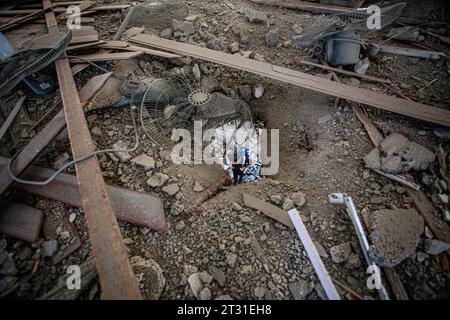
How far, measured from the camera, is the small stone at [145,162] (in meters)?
2.65

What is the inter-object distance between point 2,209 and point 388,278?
3.39 m

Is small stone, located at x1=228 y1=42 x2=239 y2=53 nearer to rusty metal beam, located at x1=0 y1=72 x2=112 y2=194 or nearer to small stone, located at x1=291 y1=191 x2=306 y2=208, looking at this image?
rusty metal beam, located at x1=0 y1=72 x2=112 y2=194

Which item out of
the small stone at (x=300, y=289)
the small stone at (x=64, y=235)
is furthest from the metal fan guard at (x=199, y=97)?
the small stone at (x=300, y=289)

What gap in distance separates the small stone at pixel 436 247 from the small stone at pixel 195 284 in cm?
183

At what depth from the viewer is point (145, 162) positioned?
8.75ft

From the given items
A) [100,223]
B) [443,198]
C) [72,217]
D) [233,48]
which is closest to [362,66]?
[233,48]

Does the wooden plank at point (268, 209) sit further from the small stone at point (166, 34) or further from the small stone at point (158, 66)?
the small stone at point (166, 34)

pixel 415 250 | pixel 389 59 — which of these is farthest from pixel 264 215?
pixel 389 59

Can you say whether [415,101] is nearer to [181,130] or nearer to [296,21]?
[296,21]

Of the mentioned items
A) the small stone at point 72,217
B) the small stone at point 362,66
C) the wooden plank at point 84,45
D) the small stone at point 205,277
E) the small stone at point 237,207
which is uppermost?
the wooden plank at point 84,45

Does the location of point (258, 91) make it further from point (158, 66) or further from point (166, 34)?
point (166, 34)

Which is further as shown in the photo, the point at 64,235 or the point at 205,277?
the point at 64,235

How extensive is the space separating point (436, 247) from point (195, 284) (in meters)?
1.93

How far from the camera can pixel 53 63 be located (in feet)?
11.0
